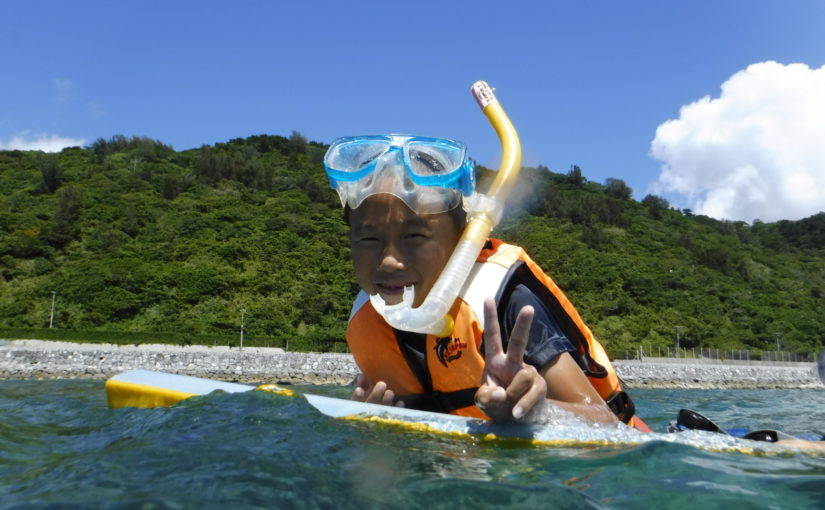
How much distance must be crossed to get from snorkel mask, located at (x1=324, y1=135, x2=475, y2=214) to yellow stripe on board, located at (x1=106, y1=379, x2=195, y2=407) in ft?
3.76

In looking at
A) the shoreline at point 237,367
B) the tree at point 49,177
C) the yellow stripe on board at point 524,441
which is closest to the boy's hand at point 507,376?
Result: the yellow stripe on board at point 524,441

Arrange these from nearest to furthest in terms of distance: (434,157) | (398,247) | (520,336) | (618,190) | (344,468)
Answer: (344,468), (520,336), (398,247), (434,157), (618,190)

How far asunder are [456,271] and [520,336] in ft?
1.73

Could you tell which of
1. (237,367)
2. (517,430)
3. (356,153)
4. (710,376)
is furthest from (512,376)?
(710,376)

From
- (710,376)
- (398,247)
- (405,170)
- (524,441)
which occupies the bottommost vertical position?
(710,376)

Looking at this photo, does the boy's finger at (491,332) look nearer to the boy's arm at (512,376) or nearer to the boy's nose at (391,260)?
the boy's arm at (512,376)

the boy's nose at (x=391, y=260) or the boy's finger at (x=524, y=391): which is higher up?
the boy's nose at (x=391, y=260)

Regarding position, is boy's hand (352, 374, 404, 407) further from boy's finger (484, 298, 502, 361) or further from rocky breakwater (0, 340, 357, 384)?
rocky breakwater (0, 340, 357, 384)

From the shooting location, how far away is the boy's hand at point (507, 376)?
1.81m

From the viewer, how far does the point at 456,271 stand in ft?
7.35

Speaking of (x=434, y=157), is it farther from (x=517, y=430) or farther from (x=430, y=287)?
(x=517, y=430)

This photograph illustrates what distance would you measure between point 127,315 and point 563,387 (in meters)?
29.0

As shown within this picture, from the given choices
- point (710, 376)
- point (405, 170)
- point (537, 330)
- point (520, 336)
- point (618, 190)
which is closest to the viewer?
point (520, 336)

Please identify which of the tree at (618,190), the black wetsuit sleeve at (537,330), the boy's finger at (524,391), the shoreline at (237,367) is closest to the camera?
the boy's finger at (524,391)
